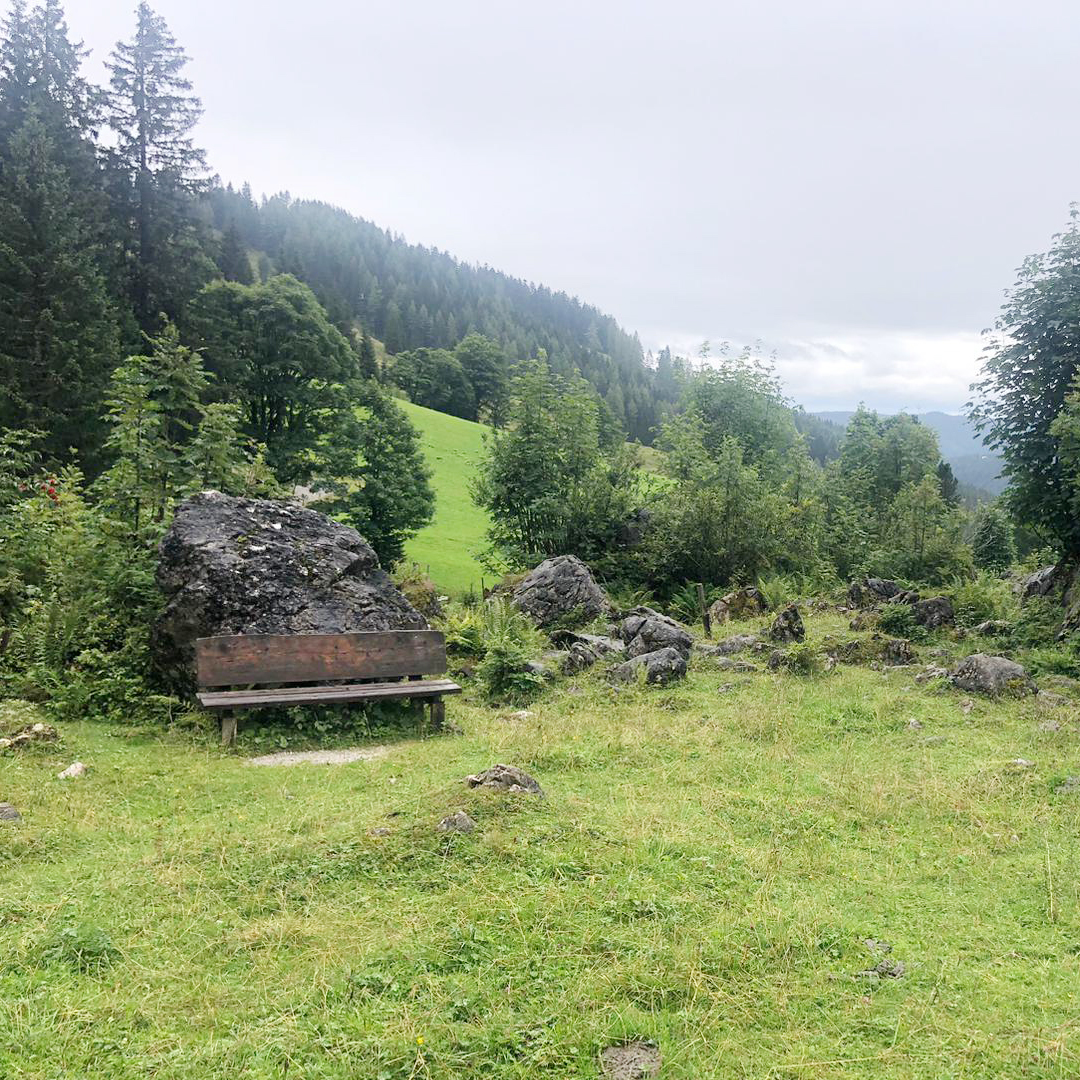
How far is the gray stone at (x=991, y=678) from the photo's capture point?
1007cm

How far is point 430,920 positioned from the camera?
13.7 feet

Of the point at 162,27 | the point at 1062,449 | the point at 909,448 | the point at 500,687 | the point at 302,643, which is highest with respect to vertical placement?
the point at 162,27

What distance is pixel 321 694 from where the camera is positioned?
8.72m

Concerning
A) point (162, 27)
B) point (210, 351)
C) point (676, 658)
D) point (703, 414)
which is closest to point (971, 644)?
point (676, 658)

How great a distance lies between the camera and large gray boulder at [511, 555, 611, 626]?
Result: 1688cm

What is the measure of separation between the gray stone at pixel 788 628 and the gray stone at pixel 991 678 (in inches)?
145

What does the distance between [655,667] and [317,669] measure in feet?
15.8

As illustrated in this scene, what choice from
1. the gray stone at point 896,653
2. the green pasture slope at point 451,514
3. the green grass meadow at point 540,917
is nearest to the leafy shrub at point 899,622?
the gray stone at point 896,653

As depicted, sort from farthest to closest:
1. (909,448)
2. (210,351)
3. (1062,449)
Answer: (909,448)
(210,351)
(1062,449)

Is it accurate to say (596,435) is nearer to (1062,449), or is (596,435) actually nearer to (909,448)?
(1062,449)

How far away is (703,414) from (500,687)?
100ft

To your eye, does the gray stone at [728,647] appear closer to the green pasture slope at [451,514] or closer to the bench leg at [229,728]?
the bench leg at [229,728]

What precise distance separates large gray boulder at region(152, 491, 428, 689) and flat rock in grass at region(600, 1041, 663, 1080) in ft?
23.9

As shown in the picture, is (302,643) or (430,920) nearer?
(430,920)
